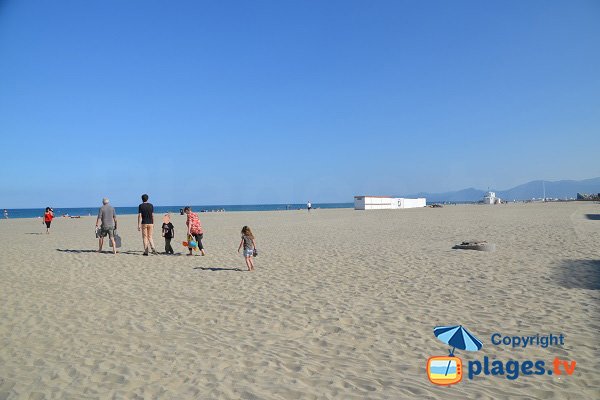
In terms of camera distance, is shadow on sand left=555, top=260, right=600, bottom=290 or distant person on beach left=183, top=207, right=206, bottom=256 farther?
distant person on beach left=183, top=207, right=206, bottom=256

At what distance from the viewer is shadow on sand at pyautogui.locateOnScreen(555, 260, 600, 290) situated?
305 inches

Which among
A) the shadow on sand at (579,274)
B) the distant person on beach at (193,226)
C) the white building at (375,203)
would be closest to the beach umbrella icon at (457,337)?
the shadow on sand at (579,274)

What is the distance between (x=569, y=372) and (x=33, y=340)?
6564mm

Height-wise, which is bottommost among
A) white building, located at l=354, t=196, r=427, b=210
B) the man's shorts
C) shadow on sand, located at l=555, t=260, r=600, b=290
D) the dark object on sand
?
shadow on sand, located at l=555, t=260, r=600, b=290

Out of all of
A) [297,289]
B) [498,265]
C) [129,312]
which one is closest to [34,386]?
[129,312]

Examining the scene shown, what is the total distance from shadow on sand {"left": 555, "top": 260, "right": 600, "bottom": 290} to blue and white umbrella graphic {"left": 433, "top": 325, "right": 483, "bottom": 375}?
12.2 feet

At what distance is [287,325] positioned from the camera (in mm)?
5770

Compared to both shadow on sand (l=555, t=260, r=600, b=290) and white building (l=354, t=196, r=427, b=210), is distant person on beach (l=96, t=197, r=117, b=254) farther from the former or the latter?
white building (l=354, t=196, r=427, b=210)

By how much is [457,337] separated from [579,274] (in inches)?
215

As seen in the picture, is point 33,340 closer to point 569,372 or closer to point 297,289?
point 297,289

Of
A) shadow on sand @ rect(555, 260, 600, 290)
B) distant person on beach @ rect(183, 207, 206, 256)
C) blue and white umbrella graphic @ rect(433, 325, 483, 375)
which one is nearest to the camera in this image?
blue and white umbrella graphic @ rect(433, 325, 483, 375)
